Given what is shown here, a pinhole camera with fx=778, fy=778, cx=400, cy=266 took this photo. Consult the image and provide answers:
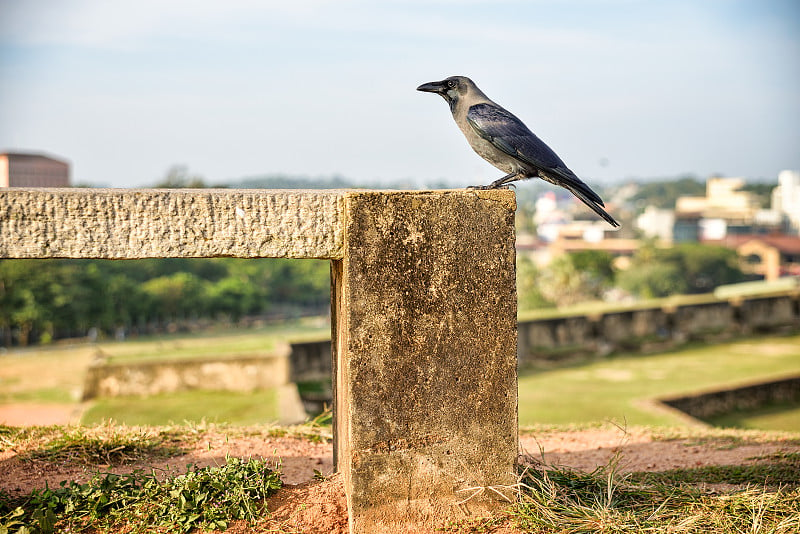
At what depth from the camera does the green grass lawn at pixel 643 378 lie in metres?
14.0

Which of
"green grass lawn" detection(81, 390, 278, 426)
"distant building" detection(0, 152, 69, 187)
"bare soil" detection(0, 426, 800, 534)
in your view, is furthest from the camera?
"green grass lawn" detection(81, 390, 278, 426)

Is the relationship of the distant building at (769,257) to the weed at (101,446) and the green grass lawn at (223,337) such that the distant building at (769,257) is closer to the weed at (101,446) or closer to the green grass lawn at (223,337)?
the green grass lawn at (223,337)

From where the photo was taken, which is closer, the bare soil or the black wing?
the bare soil

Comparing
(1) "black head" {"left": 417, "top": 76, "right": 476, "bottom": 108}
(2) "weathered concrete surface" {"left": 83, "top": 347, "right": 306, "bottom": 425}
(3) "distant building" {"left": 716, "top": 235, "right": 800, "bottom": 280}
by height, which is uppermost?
(1) "black head" {"left": 417, "top": 76, "right": 476, "bottom": 108}

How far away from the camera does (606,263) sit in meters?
40.5

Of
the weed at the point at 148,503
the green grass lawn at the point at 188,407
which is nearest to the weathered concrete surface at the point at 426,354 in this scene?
the weed at the point at 148,503

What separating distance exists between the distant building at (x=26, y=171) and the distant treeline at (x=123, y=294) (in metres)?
21.4

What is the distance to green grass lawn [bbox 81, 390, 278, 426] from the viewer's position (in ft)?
39.2

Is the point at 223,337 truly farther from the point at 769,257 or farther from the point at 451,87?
the point at 769,257

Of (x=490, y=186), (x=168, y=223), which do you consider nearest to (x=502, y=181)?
(x=490, y=186)

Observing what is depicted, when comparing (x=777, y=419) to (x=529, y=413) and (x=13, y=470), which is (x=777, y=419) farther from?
(x=13, y=470)

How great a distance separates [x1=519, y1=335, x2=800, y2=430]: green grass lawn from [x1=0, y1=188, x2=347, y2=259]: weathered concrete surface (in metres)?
10.3

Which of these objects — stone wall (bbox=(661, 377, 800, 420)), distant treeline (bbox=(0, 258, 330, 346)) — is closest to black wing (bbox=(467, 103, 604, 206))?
stone wall (bbox=(661, 377, 800, 420))

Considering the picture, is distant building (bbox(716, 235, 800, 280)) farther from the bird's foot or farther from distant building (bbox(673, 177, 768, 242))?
the bird's foot
